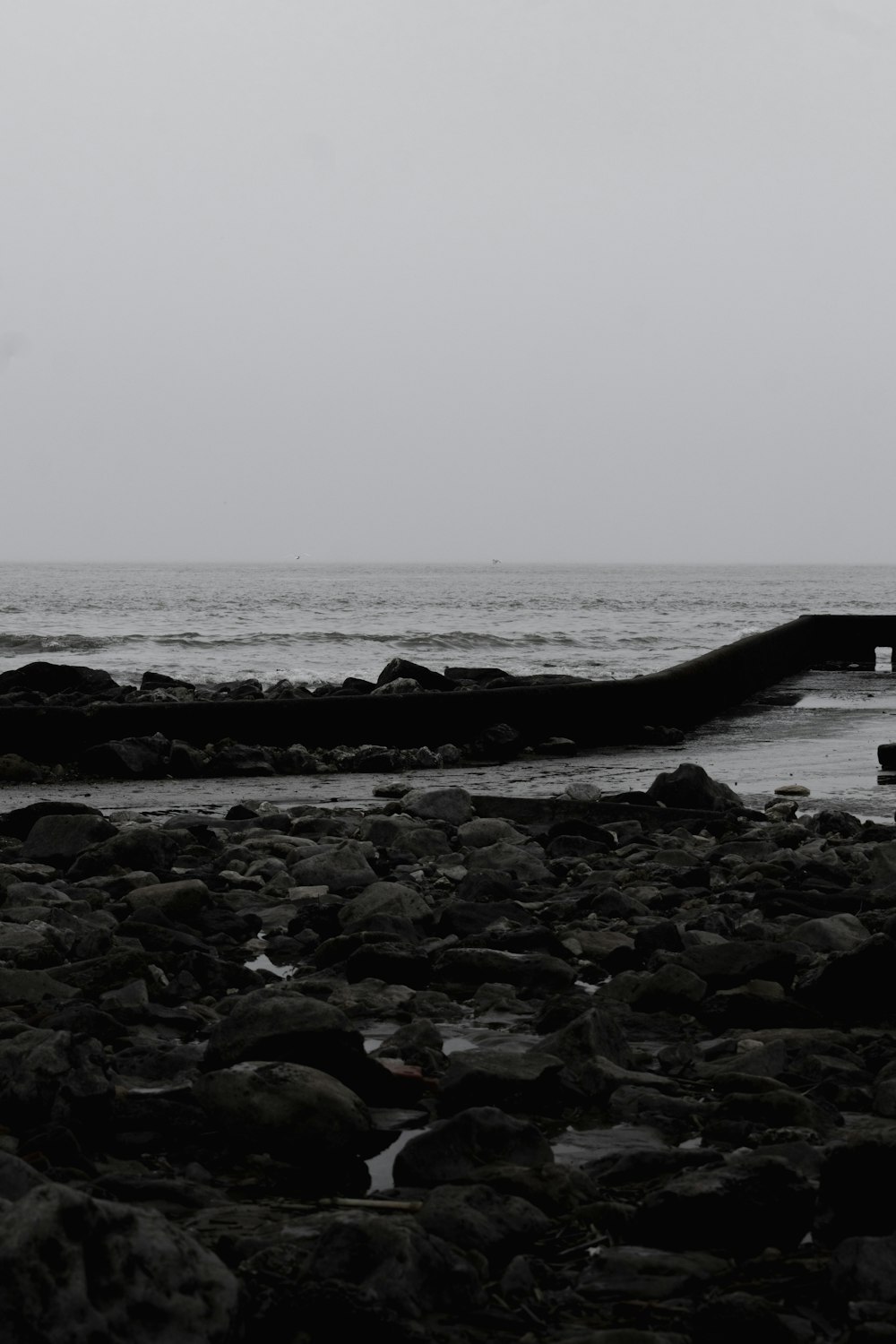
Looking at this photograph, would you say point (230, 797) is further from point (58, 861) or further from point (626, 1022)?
point (626, 1022)

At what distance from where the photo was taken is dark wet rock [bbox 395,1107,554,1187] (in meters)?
2.65

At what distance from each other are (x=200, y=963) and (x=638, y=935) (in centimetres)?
129

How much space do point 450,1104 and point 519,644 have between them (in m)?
29.4

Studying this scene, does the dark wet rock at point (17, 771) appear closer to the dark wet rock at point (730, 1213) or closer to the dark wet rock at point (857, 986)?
the dark wet rock at point (857, 986)

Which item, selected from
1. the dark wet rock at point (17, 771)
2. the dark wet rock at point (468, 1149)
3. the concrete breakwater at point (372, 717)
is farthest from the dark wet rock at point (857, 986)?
the concrete breakwater at point (372, 717)

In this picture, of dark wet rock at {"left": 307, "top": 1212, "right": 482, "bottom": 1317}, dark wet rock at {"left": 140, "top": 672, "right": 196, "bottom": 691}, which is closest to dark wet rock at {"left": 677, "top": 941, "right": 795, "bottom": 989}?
dark wet rock at {"left": 307, "top": 1212, "right": 482, "bottom": 1317}

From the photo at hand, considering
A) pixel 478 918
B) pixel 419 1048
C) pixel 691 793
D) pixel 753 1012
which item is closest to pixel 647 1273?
pixel 419 1048

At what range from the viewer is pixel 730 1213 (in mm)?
2404

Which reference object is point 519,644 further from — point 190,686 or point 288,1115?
point 288,1115

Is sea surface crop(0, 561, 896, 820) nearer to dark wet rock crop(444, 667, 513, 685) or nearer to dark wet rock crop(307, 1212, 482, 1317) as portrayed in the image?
→ dark wet rock crop(444, 667, 513, 685)

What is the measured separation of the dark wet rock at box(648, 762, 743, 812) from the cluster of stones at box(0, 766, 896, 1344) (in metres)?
1.99

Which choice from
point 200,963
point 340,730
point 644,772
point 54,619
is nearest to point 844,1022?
point 200,963

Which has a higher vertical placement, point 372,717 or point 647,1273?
point 372,717

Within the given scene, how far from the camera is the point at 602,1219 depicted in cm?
246
